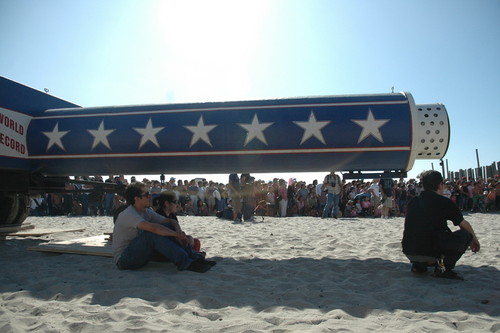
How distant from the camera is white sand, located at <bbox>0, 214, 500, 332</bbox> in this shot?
9.14ft

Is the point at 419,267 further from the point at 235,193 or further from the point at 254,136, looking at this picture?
the point at 235,193

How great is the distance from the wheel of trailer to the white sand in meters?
2.49

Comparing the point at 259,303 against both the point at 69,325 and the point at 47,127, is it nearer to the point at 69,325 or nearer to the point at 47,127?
the point at 69,325

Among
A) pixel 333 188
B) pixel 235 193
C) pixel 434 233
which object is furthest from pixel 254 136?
pixel 333 188

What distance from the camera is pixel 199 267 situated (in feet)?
14.6

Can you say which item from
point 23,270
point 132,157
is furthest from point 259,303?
point 132,157

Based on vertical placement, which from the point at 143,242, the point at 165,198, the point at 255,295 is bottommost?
the point at 255,295

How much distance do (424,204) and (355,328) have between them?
2.12 m

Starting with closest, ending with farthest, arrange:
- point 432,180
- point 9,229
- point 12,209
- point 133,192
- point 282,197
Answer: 1. point 432,180
2. point 133,192
3. point 9,229
4. point 12,209
5. point 282,197

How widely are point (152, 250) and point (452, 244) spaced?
11.7ft

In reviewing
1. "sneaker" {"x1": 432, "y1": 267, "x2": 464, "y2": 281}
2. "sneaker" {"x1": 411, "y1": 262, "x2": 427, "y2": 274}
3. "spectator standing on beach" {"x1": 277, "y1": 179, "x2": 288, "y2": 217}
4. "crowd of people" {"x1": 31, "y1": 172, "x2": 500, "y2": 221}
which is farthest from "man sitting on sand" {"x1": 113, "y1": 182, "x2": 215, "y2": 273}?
"spectator standing on beach" {"x1": 277, "y1": 179, "x2": 288, "y2": 217}

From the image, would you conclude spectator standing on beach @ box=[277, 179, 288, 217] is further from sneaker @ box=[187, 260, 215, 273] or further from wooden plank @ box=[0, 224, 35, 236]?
sneaker @ box=[187, 260, 215, 273]

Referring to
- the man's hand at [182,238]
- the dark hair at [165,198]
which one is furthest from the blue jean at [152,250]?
the dark hair at [165,198]

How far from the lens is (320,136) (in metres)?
5.80
